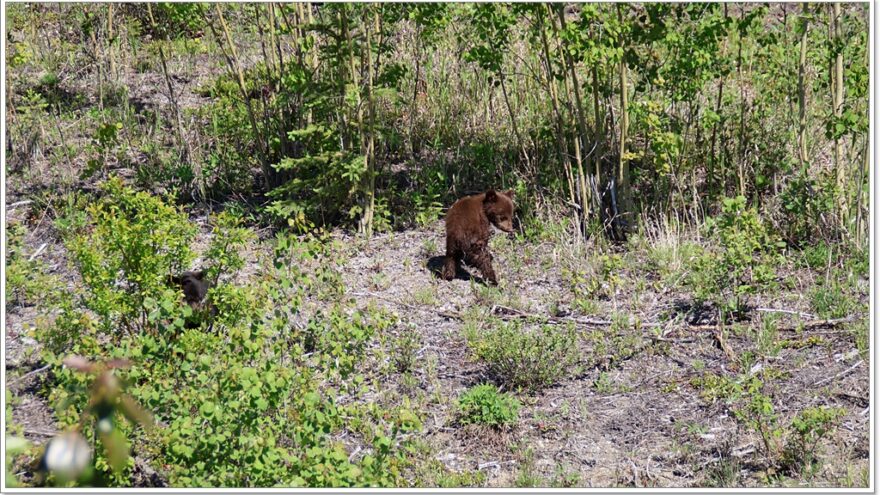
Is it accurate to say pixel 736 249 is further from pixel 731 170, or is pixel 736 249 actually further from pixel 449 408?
pixel 449 408

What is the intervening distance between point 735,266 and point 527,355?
2.29 meters

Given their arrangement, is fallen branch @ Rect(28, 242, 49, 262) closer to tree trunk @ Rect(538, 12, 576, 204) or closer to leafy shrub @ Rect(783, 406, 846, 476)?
tree trunk @ Rect(538, 12, 576, 204)

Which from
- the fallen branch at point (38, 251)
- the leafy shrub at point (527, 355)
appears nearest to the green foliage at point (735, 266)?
the leafy shrub at point (527, 355)

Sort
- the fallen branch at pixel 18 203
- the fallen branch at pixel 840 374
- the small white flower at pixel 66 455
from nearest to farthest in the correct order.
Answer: the small white flower at pixel 66 455 → the fallen branch at pixel 840 374 → the fallen branch at pixel 18 203

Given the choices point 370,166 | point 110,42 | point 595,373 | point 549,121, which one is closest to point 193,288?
point 370,166

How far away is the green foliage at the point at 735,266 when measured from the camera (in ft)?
26.8

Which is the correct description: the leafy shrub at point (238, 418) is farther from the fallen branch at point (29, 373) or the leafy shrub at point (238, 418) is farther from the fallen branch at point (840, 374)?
the fallen branch at point (840, 374)

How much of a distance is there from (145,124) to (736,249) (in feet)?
24.5

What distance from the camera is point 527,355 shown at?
24.0 ft

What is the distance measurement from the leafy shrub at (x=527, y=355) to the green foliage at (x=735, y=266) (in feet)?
4.67

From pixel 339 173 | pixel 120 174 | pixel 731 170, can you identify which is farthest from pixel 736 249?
pixel 120 174

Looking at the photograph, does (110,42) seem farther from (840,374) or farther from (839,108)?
(840,374)

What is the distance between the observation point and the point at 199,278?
750cm

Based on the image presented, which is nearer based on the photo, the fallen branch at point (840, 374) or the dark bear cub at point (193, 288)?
the fallen branch at point (840, 374)
